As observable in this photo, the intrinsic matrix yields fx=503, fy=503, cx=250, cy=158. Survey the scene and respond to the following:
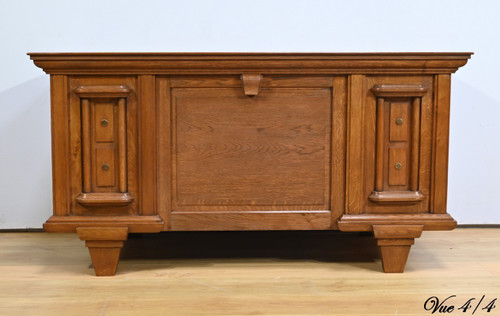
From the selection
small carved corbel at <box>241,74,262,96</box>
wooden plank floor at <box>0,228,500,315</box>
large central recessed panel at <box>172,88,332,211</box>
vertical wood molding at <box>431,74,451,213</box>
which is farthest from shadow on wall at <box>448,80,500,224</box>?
small carved corbel at <box>241,74,262,96</box>

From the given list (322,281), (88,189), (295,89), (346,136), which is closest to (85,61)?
(88,189)

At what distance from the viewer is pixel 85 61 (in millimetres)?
1510

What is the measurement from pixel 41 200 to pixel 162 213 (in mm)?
871

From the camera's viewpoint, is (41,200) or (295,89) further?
(41,200)

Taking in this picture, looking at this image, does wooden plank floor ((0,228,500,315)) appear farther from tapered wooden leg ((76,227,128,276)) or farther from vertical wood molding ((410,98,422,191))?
vertical wood molding ((410,98,422,191))

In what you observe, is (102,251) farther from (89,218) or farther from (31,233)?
(31,233)

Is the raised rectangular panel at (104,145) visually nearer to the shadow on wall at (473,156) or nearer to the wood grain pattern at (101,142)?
the wood grain pattern at (101,142)

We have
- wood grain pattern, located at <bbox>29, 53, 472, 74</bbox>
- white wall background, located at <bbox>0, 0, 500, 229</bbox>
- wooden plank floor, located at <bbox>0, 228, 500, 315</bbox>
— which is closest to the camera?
wooden plank floor, located at <bbox>0, 228, 500, 315</bbox>

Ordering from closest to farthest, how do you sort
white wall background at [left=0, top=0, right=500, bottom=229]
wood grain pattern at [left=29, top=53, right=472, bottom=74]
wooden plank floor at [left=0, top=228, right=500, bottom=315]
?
wooden plank floor at [left=0, top=228, right=500, bottom=315] → wood grain pattern at [left=29, top=53, right=472, bottom=74] → white wall background at [left=0, top=0, right=500, bottom=229]

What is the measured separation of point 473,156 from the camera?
2223 mm

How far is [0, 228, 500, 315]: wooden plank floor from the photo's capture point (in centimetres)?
134

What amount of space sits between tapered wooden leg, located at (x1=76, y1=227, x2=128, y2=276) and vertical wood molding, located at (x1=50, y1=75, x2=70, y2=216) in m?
0.10
